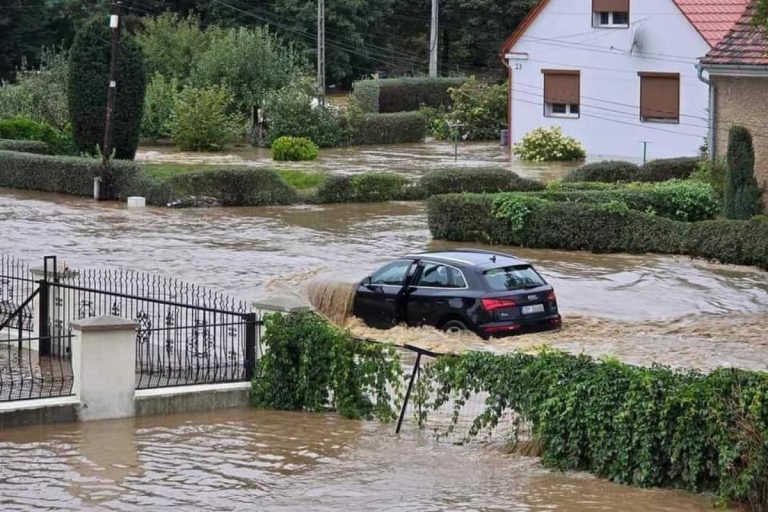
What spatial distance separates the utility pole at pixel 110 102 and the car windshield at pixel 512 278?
791 inches

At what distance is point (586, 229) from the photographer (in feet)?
98.6

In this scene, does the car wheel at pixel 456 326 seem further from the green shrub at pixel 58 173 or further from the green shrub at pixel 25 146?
the green shrub at pixel 25 146

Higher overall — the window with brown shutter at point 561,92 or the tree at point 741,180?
the window with brown shutter at point 561,92

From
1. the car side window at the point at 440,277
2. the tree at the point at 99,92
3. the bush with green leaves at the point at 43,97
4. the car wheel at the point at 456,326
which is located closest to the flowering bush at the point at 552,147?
the tree at the point at 99,92

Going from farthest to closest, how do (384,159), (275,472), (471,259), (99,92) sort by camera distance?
(384,159)
(99,92)
(471,259)
(275,472)

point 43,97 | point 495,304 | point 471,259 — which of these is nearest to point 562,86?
point 43,97

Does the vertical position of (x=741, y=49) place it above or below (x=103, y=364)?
above

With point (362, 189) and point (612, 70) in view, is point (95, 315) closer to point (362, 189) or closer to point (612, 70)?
point (362, 189)

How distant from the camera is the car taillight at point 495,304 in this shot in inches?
792

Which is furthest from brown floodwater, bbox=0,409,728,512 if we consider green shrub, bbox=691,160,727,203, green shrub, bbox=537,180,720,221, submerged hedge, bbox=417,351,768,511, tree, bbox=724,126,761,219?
green shrub, bbox=691,160,727,203

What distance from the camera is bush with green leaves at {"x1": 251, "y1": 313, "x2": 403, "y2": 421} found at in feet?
50.6

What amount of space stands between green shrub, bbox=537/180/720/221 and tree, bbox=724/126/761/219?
0.64 m

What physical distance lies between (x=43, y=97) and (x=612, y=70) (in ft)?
65.3

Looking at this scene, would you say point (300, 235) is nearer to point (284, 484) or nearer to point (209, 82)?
point (284, 484)
